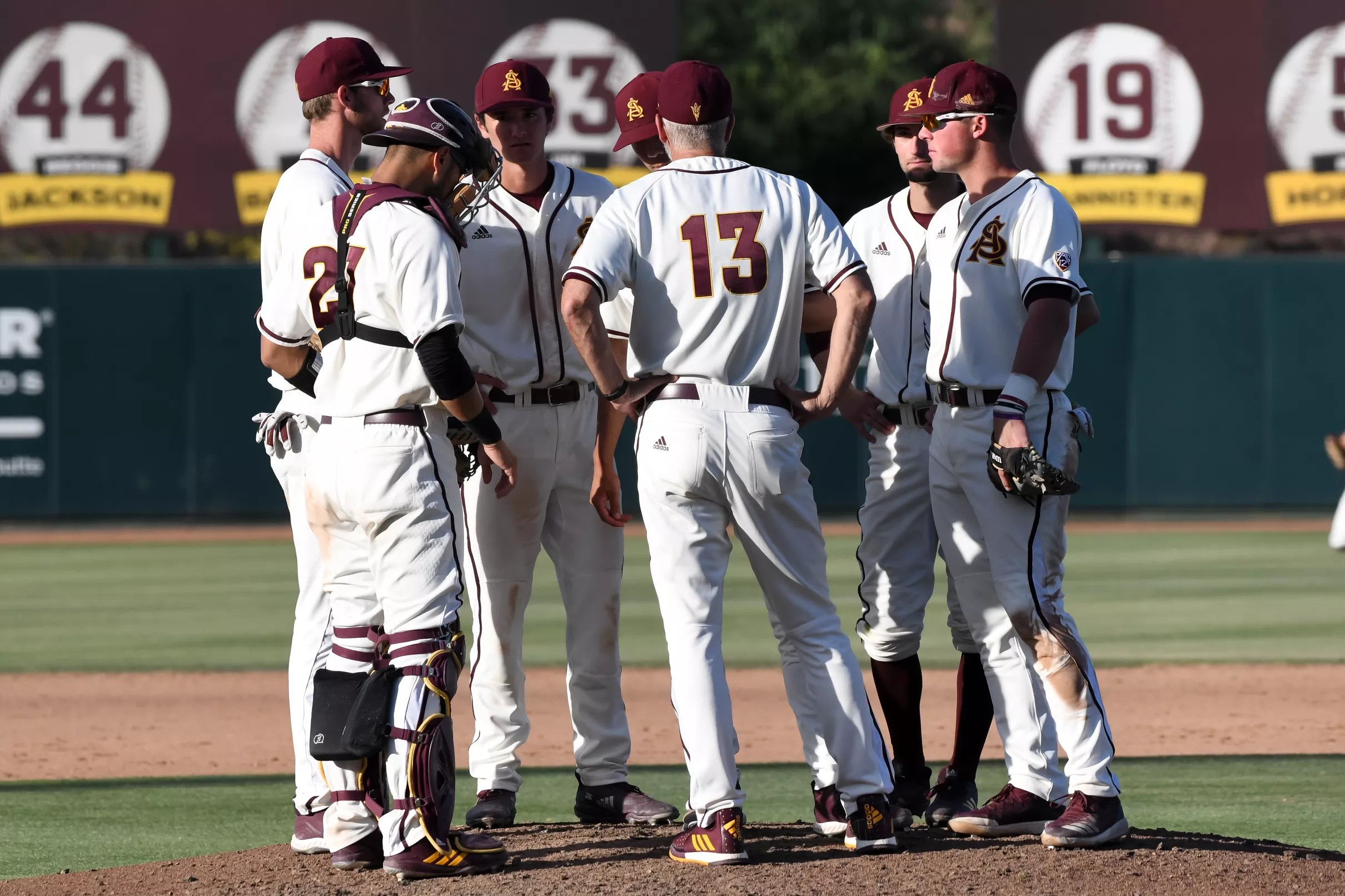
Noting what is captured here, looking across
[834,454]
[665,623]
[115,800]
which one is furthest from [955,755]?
A: [834,454]

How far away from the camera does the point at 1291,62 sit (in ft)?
50.0

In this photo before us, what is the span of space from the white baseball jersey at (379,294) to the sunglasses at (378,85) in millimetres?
459

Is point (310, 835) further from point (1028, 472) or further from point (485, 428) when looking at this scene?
point (1028, 472)

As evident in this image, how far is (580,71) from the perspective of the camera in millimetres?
15039

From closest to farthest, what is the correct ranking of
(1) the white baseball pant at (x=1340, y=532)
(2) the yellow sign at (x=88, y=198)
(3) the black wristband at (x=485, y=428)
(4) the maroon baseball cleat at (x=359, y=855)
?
(3) the black wristband at (x=485, y=428), (4) the maroon baseball cleat at (x=359, y=855), (1) the white baseball pant at (x=1340, y=532), (2) the yellow sign at (x=88, y=198)

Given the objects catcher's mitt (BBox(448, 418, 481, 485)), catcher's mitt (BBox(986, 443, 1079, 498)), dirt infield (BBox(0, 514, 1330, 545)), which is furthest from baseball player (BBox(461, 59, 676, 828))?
dirt infield (BBox(0, 514, 1330, 545))

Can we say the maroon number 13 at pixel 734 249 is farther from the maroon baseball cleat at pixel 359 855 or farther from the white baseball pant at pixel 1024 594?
the maroon baseball cleat at pixel 359 855

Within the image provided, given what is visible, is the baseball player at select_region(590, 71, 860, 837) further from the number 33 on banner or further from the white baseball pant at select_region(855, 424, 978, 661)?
the number 33 on banner

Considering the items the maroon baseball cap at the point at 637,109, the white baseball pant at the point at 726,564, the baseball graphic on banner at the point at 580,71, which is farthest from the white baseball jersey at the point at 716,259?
the baseball graphic on banner at the point at 580,71

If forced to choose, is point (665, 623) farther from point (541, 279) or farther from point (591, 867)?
point (541, 279)

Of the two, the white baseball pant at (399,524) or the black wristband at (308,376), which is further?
the black wristband at (308,376)

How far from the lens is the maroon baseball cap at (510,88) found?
4.85 metres

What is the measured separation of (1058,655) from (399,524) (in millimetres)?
1658

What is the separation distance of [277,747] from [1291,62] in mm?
11860
